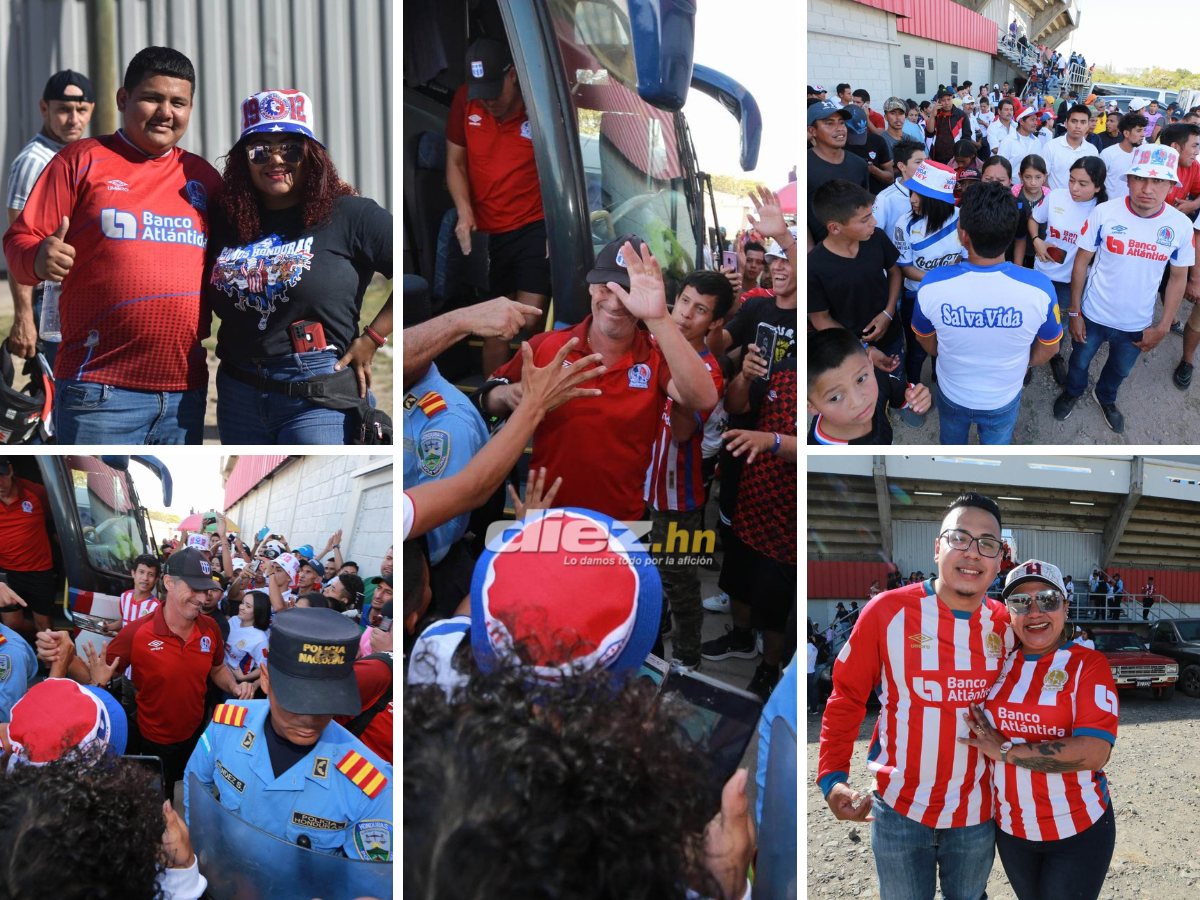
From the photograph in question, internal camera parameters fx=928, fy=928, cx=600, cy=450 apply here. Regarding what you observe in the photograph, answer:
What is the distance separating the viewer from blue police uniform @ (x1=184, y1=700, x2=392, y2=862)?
2637 millimetres

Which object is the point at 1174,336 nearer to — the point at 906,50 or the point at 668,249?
the point at 906,50

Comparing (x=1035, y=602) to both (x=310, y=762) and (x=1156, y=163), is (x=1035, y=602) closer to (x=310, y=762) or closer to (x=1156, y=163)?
(x=1156, y=163)

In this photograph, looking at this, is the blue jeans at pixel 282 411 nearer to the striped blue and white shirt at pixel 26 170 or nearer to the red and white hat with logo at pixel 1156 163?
the striped blue and white shirt at pixel 26 170

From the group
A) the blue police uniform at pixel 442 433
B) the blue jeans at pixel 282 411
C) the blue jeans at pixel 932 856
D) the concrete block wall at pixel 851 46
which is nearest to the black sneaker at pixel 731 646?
the blue jeans at pixel 932 856

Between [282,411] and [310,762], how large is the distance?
102 cm

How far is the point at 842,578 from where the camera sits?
2.73 m

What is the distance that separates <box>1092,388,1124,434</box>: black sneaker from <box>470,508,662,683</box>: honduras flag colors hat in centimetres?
170

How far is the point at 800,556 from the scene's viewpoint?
2766mm

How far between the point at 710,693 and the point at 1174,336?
2.12 metres

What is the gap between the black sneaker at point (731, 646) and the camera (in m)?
2.71

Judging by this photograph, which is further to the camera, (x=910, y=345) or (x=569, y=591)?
(x=910, y=345)

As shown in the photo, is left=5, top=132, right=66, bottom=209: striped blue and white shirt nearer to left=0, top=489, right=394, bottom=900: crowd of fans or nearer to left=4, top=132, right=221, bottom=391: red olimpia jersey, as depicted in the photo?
left=4, top=132, right=221, bottom=391: red olimpia jersey

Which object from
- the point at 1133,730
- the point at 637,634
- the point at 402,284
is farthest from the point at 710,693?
the point at 402,284

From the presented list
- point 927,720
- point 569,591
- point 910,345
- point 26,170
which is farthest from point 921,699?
point 26,170
